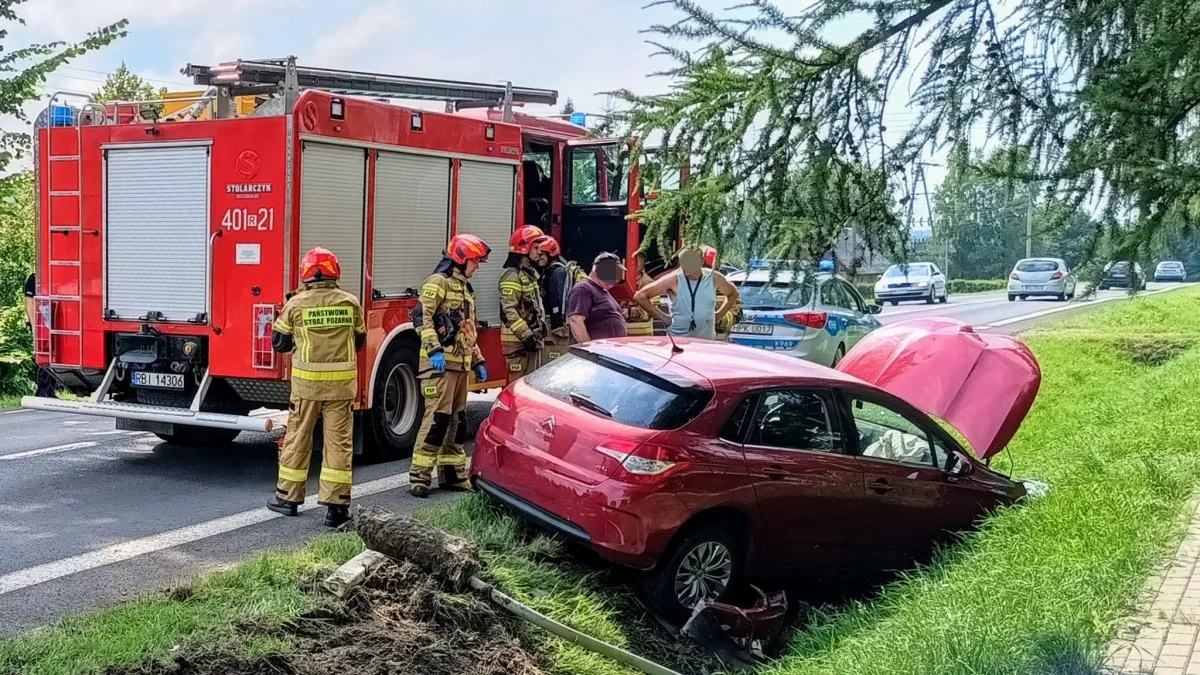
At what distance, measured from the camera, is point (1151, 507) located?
6.93m

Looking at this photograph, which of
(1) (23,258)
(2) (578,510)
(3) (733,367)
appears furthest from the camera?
(1) (23,258)

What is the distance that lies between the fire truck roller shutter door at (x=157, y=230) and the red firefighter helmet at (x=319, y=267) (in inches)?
60.6

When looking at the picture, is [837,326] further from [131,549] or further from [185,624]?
[185,624]

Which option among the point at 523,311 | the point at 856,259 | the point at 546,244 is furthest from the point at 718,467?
the point at 546,244

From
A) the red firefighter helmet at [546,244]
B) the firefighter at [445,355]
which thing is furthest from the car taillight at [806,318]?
the firefighter at [445,355]

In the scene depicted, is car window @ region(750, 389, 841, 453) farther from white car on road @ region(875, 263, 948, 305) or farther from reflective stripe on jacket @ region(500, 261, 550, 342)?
white car on road @ region(875, 263, 948, 305)

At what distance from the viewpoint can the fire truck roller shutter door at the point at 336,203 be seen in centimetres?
792

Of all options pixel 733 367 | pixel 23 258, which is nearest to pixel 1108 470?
pixel 733 367

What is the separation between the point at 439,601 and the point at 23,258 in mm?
13618

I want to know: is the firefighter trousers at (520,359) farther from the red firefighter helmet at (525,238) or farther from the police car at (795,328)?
the police car at (795,328)

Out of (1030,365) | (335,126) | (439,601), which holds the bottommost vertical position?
(439,601)

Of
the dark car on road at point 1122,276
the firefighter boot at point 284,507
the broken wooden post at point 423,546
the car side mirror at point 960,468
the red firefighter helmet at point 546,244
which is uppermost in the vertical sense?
the red firefighter helmet at point 546,244

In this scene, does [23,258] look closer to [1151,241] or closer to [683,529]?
[683,529]

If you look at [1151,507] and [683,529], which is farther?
[1151,507]
